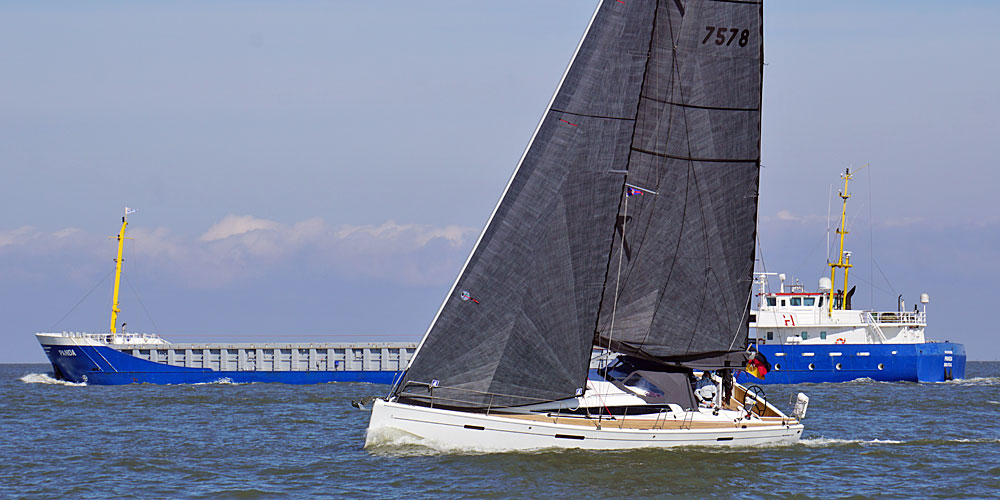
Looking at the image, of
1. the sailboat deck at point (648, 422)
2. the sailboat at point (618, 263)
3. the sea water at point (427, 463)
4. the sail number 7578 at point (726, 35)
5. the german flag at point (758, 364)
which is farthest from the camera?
the german flag at point (758, 364)

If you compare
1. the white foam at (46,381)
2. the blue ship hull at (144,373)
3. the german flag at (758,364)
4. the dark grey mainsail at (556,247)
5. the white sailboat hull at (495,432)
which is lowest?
the white foam at (46,381)

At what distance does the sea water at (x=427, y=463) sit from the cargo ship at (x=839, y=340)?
17.5 meters

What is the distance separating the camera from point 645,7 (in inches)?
840

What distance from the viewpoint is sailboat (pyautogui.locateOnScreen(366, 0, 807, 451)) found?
2089 centimetres

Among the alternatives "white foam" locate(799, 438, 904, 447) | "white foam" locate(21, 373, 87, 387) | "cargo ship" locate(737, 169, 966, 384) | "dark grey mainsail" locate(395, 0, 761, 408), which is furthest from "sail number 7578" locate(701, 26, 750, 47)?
"white foam" locate(21, 373, 87, 387)

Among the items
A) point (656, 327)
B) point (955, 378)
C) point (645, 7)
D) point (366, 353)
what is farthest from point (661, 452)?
point (955, 378)

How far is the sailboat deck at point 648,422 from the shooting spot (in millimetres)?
20609

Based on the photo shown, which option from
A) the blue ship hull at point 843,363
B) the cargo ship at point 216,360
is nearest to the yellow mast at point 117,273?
the cargo ship at point 216,360

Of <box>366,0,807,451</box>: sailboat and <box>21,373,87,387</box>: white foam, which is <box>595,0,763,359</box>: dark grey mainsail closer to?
<box>366,0,807,451</box>: sailboat

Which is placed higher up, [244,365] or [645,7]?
[645,7]

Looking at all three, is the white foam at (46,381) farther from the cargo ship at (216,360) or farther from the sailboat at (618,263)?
the sailboat at (618,263)

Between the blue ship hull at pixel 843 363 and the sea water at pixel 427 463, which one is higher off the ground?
the blue ship hull at pixel 843 363

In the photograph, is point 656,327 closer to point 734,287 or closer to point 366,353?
point 734,287

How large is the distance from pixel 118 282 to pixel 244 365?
7.74m
